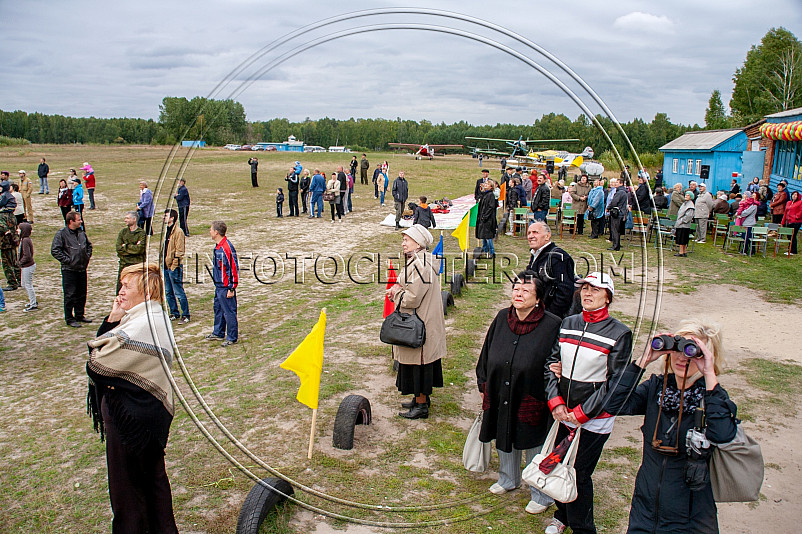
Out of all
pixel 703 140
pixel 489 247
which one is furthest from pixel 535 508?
pixel 703 140

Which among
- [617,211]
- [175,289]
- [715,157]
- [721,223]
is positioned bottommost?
[175,289]

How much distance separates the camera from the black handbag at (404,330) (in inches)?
210

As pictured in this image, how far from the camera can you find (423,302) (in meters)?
5.47

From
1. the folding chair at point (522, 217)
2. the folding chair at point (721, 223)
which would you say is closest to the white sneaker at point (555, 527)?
the folding chair at point (522, 217)

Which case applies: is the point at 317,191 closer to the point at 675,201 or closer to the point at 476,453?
the point at 675,201

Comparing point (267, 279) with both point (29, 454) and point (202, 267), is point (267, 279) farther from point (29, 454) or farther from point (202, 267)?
point (29, 454)

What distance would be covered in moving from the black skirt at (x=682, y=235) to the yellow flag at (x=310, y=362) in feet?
44.1

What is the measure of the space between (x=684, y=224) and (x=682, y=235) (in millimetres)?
446

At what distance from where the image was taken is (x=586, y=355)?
3.64 m

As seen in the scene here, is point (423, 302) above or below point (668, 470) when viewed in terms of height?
above

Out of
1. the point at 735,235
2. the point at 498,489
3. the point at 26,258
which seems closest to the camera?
the point at 498,489

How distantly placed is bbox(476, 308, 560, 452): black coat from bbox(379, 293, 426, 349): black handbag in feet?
3.62

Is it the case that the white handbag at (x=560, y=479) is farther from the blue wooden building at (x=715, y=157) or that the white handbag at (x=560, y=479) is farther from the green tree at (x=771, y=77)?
the green tree at (x=771, y=77)

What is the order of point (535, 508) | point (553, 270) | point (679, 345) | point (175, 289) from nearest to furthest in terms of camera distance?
point (679, 345), point (535, 508), point (553, 270), point (175, 289)
